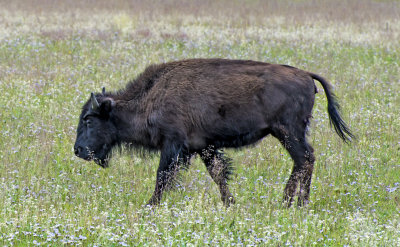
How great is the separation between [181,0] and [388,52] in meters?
12.2

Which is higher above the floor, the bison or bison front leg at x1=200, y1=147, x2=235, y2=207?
the bison

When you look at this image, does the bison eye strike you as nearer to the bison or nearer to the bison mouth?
the bison

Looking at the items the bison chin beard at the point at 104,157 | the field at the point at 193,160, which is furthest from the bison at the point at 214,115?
the field at the point at 193,160

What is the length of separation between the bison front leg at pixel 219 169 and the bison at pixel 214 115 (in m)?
0.01

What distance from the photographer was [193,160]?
28.9ft

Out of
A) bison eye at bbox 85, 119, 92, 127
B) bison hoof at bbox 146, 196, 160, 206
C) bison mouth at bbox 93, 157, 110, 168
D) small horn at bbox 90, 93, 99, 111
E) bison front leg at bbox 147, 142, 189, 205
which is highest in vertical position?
small horn at bbox 90, 93, 99, 111

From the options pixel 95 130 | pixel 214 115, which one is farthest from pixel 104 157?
pixel 214 115

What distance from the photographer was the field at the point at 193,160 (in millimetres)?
5500

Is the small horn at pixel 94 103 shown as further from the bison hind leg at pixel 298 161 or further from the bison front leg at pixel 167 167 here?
the bison hind leg at pixel 298 161

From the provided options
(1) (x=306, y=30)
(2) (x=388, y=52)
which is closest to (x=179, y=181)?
(2) (x=388, y=52)

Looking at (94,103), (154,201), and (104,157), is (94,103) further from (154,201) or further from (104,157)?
(154,201)

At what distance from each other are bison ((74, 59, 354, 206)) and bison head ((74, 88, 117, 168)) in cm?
1

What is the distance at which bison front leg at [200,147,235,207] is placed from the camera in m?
6.87

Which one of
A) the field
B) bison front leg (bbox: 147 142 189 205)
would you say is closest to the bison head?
the field
